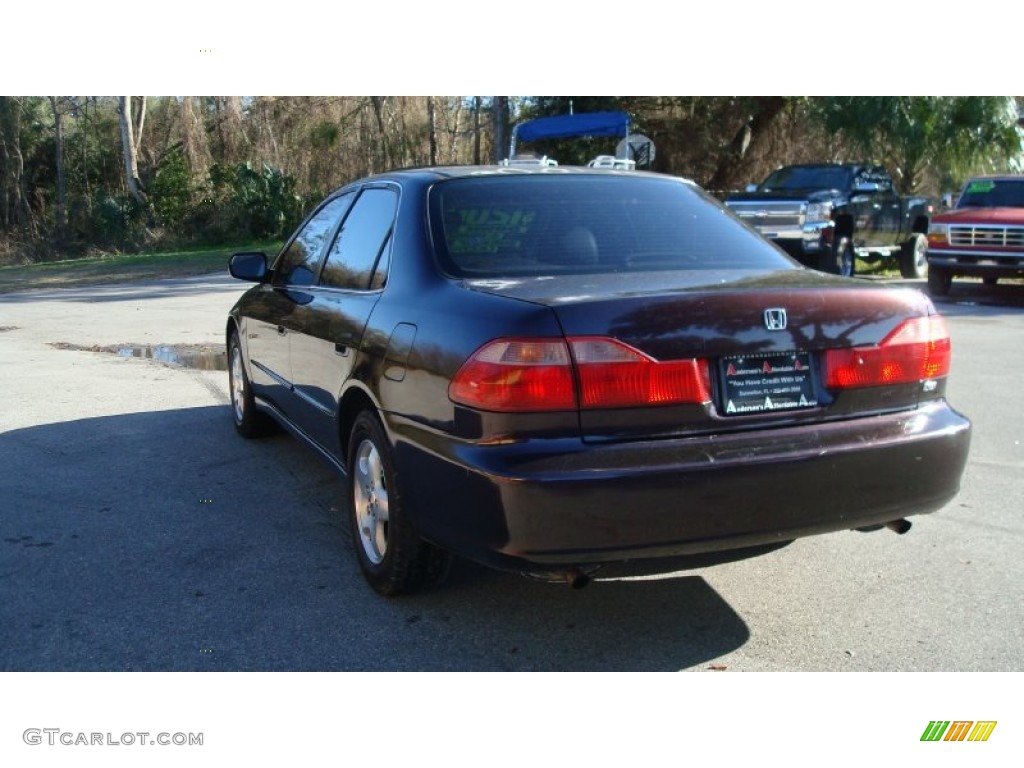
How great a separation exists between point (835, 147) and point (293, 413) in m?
24.3

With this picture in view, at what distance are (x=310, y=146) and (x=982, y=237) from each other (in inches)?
861

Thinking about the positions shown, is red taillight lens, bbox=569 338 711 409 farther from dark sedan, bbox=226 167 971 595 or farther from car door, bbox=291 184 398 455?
car door, bbox=291 184 398 455

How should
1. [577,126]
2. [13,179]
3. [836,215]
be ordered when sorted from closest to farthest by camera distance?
[836,215] → [577,126] → [13,179]

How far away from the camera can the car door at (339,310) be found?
172 inches

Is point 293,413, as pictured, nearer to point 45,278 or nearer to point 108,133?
point 45,278

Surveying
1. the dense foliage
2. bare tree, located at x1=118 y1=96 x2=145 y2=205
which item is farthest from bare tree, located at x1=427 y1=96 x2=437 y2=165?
bare tree, located at x1=118 y1=96 x2=145 y2=205

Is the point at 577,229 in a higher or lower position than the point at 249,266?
higher

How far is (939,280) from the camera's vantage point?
16.6 m

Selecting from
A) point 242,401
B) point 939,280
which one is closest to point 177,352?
point 242,401

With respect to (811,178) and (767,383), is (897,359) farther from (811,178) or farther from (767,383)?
(811,178)

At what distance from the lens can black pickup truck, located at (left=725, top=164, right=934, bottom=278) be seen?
1647cm
